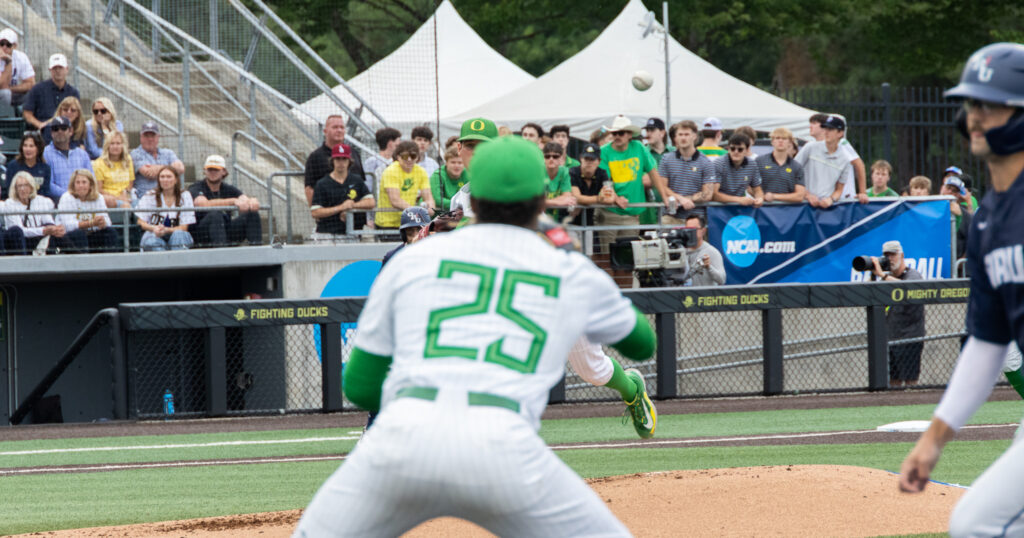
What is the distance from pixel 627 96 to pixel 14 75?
8.63 metres

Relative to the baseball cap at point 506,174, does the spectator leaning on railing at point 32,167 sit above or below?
above

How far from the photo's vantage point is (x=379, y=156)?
1723 centimetres

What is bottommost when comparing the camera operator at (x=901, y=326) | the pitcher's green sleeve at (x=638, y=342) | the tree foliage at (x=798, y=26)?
the camera operator at (x=901, y=326)

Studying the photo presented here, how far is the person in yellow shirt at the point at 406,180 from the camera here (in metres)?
15.0

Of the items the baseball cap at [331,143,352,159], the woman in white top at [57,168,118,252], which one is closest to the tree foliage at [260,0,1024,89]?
the woman in white top at [57,168,118,252]

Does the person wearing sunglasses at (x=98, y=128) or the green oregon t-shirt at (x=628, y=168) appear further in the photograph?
the person wearing sunglasses at (x=98, y=128)

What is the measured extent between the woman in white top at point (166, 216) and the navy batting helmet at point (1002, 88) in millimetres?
12359

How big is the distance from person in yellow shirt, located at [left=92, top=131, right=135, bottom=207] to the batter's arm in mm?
12118

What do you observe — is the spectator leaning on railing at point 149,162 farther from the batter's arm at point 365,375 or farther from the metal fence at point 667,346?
the batter's arm at point 365,375

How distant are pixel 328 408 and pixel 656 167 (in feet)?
15.0

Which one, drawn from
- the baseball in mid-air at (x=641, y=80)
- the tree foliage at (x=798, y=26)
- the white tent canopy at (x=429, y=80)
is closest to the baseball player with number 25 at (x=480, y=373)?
the baseball in mid-air at (x=641, y=80)

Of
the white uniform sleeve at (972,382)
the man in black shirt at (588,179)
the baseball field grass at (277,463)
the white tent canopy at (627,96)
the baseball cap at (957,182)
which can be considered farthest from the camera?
the white tent canopy at (627,96)

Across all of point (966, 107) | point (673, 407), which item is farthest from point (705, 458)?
point (966, 107)

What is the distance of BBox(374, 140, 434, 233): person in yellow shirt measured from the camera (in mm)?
14969
